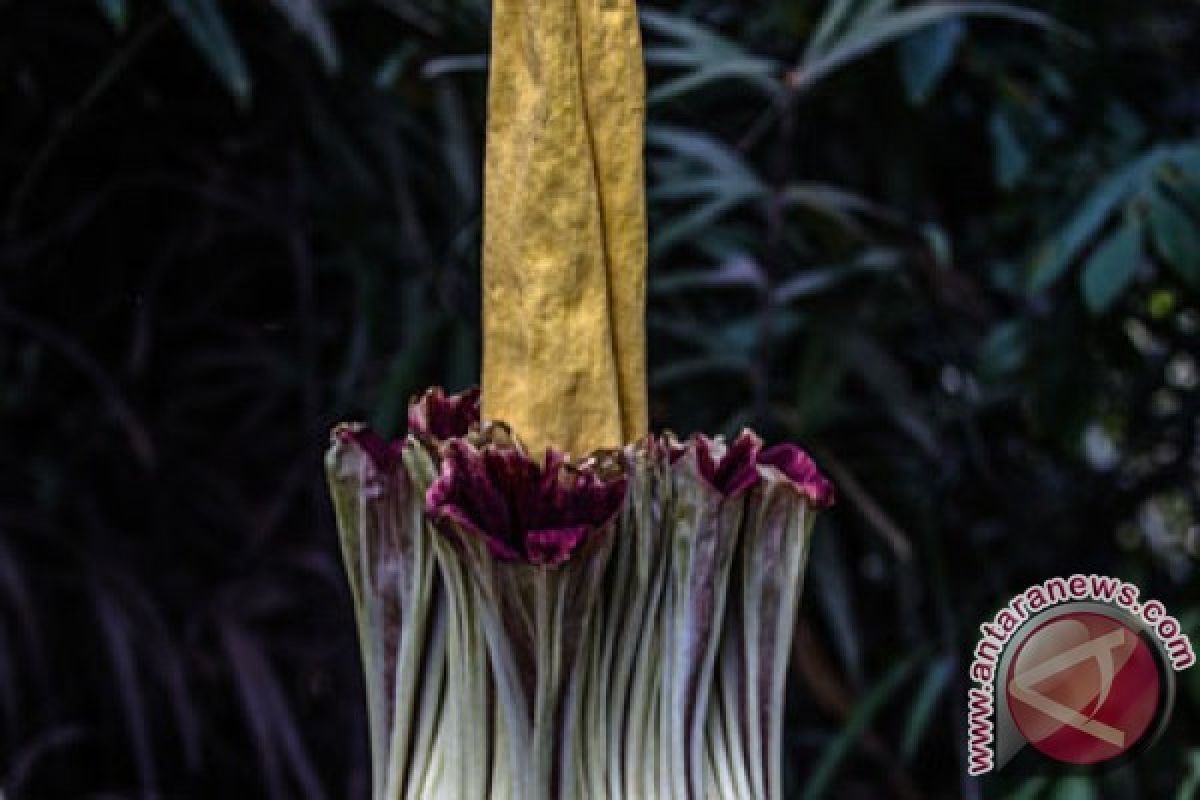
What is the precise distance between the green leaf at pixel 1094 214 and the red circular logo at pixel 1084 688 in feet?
1.36

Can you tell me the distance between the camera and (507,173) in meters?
0.42

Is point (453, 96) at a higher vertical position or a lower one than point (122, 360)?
higher

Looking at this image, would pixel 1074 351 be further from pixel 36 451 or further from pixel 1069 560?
pixel 36 451

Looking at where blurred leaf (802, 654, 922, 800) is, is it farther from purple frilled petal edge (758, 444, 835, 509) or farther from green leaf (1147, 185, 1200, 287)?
purple frilled petal edge (758, 444, 835, 509)

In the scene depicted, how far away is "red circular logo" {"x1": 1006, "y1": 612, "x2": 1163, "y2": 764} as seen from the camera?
61 centimetres

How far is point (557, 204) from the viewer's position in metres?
0.41

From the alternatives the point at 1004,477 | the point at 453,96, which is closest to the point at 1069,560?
the point at 1004,477

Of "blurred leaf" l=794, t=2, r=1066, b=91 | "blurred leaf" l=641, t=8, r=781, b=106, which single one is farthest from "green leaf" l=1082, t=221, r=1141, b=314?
"blurred leaf" l=641, t=8, r=781, b=106

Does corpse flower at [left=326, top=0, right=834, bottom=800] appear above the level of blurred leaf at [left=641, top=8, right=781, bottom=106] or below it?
below

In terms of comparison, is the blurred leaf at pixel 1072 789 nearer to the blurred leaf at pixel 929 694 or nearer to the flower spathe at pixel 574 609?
the blurred leaf at pixel 929 694

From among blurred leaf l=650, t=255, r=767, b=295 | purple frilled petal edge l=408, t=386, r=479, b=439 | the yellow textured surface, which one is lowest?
purple frilled petal edge l=408, t=386, r=479, b=439

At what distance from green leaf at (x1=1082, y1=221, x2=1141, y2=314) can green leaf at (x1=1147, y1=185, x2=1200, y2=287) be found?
16mm

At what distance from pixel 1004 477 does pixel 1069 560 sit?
100 mm

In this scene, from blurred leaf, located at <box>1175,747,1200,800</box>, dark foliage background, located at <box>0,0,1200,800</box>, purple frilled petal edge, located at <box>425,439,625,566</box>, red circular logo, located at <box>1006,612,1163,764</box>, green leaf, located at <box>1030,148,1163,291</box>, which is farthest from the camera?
dark foliage background, located at <box>0,0,1200,800</box>
